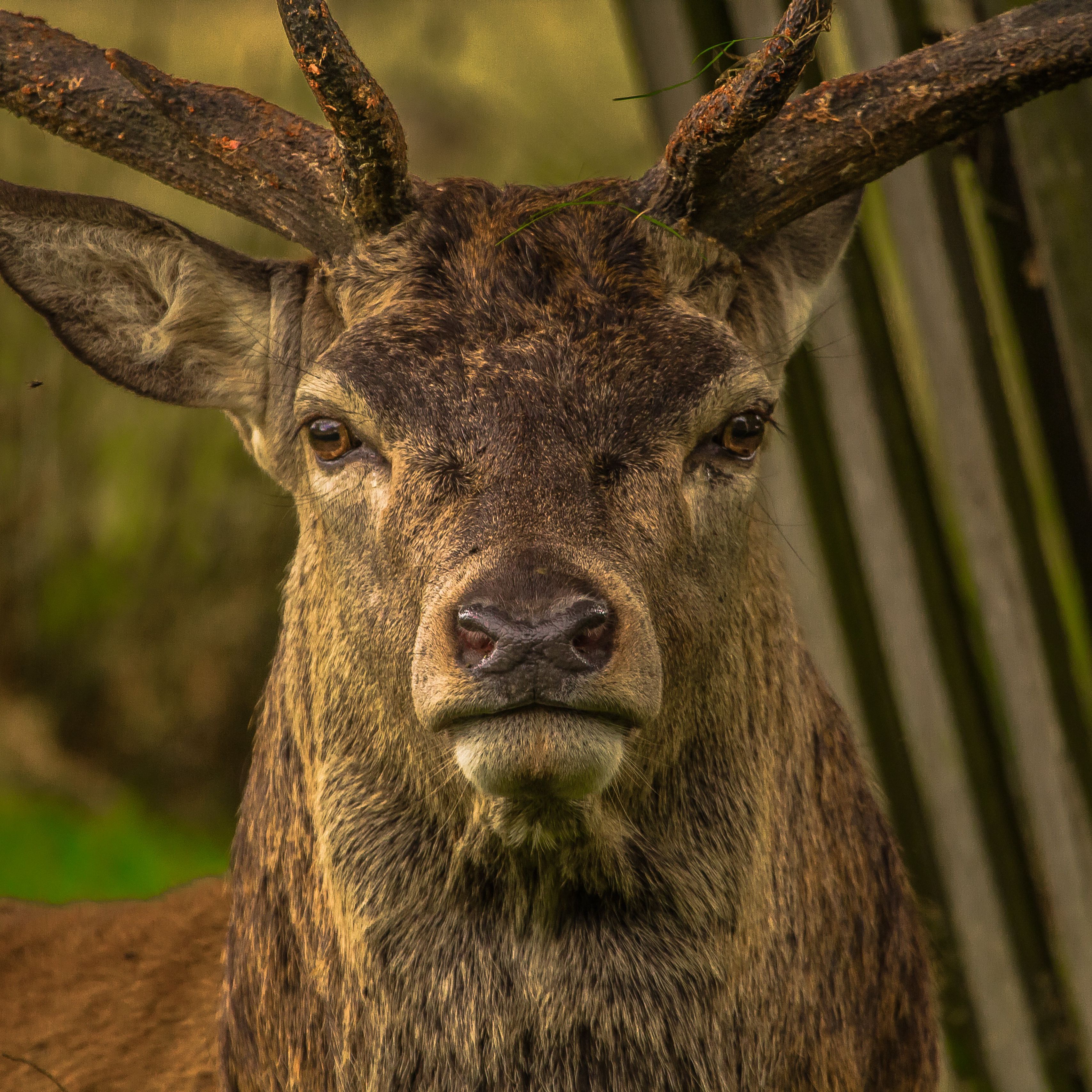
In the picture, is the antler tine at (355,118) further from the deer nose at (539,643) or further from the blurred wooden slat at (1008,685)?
the blurred wooden slat at (1008,685)

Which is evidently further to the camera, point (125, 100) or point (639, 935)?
point (125, 100)

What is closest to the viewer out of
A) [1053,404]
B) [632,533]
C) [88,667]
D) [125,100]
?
[632,533]

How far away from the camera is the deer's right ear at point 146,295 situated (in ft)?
11.1

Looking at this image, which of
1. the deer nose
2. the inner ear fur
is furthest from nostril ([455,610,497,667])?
the inner ear fur

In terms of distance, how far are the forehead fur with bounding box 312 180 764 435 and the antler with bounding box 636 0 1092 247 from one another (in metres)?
0.11

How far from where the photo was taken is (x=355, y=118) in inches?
118

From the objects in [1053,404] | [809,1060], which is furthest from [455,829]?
[1053,404]

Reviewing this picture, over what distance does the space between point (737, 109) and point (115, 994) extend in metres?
3.05

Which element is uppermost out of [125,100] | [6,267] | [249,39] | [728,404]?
[249,39]

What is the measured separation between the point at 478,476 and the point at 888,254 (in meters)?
2.92

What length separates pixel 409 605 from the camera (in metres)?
2.93

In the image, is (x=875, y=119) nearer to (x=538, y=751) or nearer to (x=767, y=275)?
(x=767, y=275)

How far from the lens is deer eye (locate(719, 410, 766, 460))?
3.14 metres

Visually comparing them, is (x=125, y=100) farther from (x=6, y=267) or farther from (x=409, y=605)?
(x=409, y=605)
